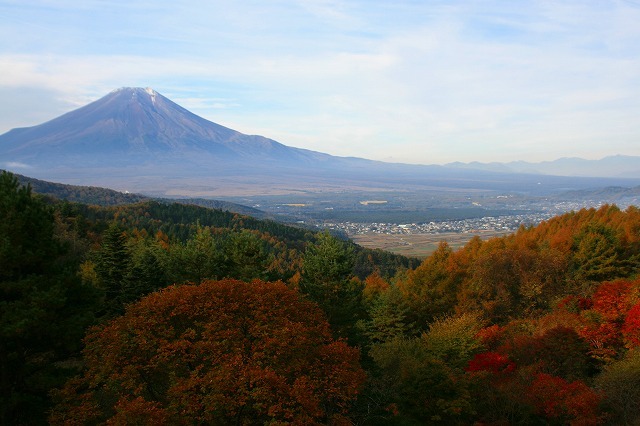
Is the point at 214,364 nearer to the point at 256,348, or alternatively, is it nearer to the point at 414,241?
the point at 256,348

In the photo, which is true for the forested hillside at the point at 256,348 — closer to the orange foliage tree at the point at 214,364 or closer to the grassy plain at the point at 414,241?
the orange foliage tree at the point at 214,364

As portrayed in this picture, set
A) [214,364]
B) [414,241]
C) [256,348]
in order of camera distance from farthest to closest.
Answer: [414,241] < [256,348] < [214,364]

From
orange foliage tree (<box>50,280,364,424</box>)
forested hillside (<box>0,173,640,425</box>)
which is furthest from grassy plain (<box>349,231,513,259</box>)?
orange foliage tree (<box>50,280,364,424</box>)

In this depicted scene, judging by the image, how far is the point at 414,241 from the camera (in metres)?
116

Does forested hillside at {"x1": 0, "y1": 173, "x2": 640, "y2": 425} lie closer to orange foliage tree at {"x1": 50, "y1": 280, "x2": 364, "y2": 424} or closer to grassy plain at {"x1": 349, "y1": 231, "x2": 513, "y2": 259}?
orange foliage tree at {"x1": 50, "y1": 280, "x2": 364, "y2": 424}

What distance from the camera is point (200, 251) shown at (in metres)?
22.3

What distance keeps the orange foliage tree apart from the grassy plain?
273 ft

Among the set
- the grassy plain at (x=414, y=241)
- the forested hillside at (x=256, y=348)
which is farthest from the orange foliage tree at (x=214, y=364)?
the grassy plain at (x=414, y=241)

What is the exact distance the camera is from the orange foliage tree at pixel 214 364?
998cm

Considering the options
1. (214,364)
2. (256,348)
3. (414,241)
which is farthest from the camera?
(414,241)

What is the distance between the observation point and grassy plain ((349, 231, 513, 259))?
102000mm

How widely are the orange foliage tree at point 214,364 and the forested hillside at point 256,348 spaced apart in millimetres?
A: 47

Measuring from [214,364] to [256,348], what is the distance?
107 centimetres

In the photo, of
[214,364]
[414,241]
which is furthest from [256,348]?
[414,241]
